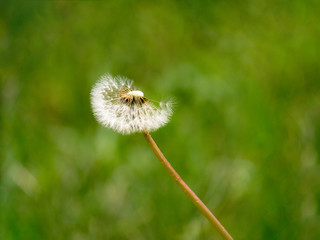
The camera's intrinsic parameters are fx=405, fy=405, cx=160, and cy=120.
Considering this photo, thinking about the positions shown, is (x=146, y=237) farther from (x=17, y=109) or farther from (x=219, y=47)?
(x=219, y=47)

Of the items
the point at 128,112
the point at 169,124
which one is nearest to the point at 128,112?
the point at 128,112

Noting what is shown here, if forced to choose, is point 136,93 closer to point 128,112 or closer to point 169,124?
point 128,112

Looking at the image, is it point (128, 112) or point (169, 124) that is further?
point (169, 124)

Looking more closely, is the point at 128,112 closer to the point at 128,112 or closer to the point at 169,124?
the point at 128,112

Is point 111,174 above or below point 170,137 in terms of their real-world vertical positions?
below

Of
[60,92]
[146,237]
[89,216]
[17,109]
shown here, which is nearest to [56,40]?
[60,92]

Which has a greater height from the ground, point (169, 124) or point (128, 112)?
point (169, 124)

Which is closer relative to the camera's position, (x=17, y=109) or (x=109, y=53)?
(x=17, y=109)
